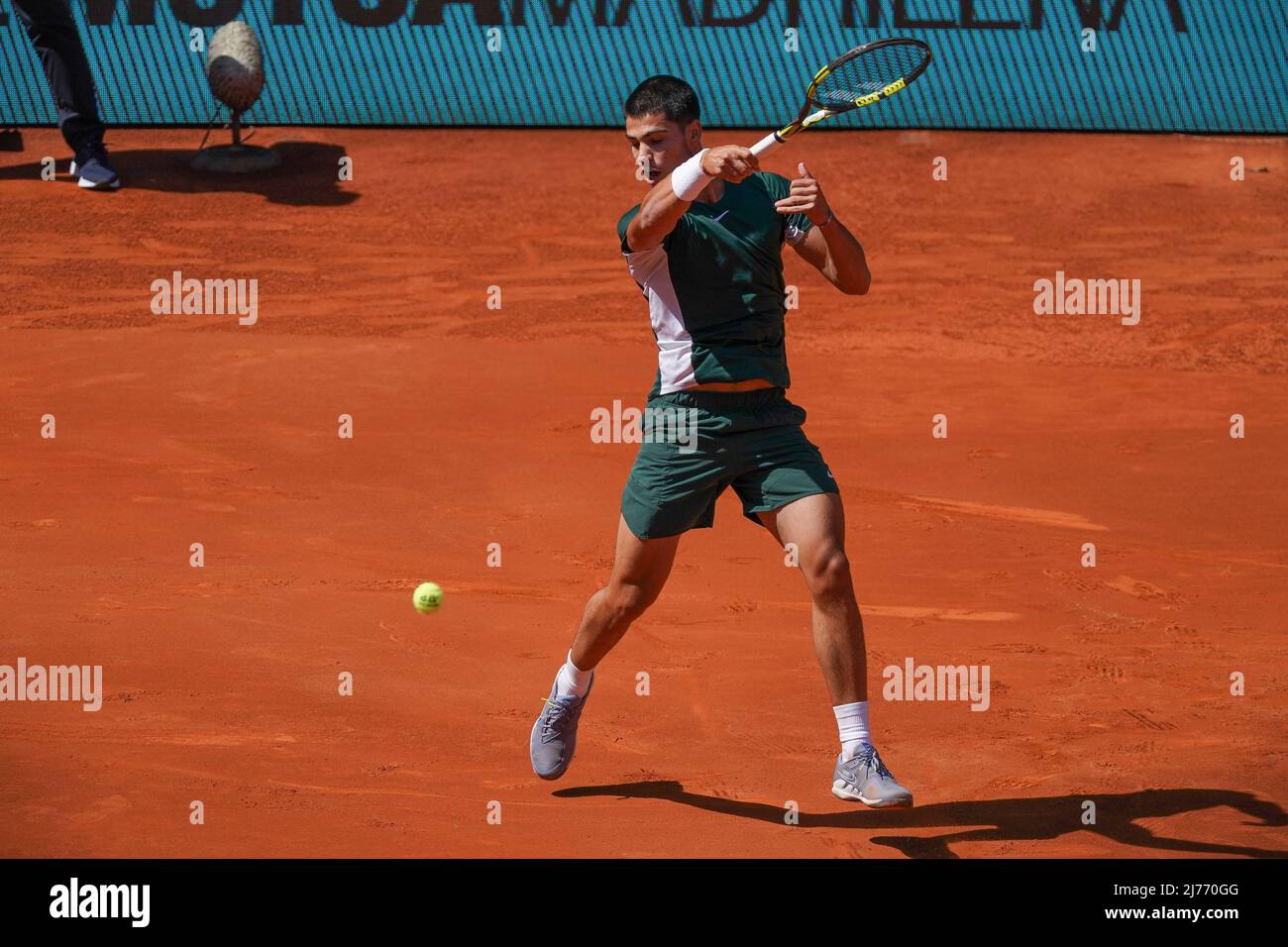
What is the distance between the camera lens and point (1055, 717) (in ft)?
21.3

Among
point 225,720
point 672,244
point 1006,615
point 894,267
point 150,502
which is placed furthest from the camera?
point 894,267

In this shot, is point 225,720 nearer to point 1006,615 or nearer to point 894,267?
point 1006,615

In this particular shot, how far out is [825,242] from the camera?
5430 mm

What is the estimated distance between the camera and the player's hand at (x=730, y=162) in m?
4.77

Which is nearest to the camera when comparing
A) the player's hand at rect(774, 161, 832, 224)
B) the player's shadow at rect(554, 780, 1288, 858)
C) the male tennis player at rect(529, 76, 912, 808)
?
the player's hand at rect(774, 161, 832, 224)

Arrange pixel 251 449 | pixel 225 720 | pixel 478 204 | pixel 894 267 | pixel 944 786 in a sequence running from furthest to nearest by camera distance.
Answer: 1. pixel 478 204
2. pixel 894 267
3. pixel 251 449
4. pixel 225 720
5. pixel 944 786

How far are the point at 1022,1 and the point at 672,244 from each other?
14.2 metres

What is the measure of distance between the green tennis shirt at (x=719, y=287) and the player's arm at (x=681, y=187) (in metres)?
0.18

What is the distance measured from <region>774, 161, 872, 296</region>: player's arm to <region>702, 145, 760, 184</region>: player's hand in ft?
0.87

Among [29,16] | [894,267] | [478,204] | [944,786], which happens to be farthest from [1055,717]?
[29,16]

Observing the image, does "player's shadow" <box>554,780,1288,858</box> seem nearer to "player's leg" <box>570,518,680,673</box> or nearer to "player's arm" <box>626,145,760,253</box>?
"player's leg" <box>570,518,680,673</box>

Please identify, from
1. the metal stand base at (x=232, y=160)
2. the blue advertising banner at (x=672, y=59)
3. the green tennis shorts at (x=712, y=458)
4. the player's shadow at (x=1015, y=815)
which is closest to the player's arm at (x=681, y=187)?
the green tennis shorts at (x=712, y=458)

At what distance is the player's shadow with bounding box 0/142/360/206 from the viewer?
53.9 ft

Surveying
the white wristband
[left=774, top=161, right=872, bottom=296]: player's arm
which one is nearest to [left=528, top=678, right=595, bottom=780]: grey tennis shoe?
[left=774, top=161, right=872, bottom=296]: player's arm
